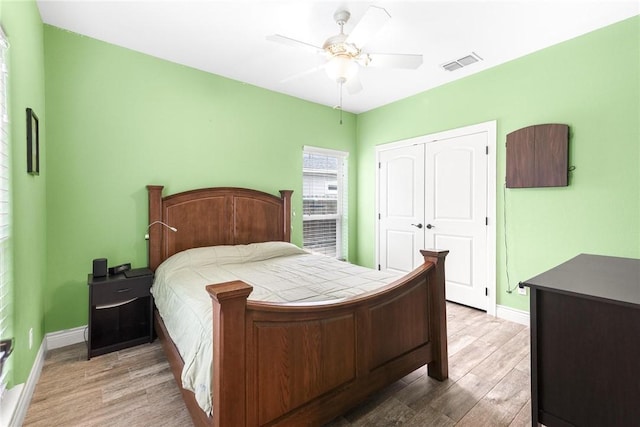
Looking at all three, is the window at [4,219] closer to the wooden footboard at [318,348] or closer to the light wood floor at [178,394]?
the light wood floor at [178,394]

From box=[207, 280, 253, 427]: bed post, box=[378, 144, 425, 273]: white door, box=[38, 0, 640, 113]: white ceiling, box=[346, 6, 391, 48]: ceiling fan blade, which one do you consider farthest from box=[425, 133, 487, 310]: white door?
box=[207, 280, 253, 427]: bed post

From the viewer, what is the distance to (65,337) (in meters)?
2.61

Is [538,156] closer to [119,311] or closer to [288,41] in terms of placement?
[288,41]

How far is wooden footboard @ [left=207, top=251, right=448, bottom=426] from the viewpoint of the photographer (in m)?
1.23

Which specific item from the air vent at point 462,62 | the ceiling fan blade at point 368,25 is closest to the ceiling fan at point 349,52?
the ceiling fan blade at point 368,25

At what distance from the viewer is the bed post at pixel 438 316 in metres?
2.12

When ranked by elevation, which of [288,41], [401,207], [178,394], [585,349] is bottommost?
[178,394]

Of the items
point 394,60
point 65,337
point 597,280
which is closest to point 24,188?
point 65,337

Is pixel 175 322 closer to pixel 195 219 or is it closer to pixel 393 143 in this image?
pixel 195 219

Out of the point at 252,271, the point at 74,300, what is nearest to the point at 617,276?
the point at 252,271

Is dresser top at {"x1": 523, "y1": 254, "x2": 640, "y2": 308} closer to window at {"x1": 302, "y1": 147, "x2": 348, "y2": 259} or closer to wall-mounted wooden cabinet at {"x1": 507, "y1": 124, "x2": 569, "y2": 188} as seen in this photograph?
wall-mounted wooden cabinet at {"x1": 507, "y1": 124, "x2": 569, "y2": 188}

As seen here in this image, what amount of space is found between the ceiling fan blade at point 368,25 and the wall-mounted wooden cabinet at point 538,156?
200 centimetres

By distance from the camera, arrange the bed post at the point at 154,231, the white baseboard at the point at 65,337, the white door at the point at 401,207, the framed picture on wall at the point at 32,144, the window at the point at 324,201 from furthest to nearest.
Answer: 1. the window at the point at 324,201
2. the white door at the point at 401,207
3. the bed post at the point at 154,231
4. the white baseboard at the point at 65,337
5. the framed picture on wall at the point at 32,144

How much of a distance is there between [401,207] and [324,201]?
3.87ft
